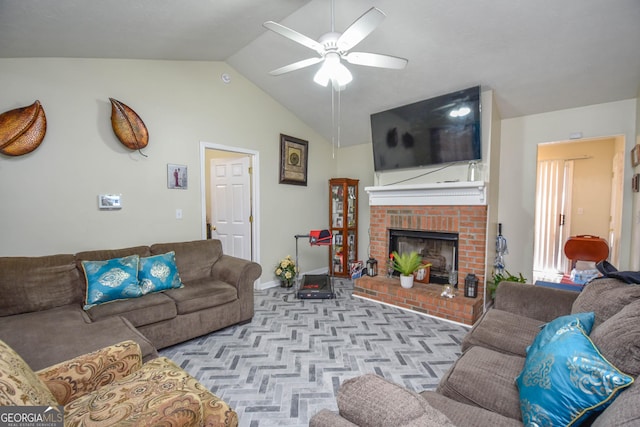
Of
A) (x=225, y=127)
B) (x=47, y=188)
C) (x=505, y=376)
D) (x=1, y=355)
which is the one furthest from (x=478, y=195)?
(x=47, y=188)

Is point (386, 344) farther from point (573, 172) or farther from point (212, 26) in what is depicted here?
point (573, 172)

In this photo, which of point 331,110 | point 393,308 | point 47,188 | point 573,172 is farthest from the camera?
point 573,172

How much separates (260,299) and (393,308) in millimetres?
1708

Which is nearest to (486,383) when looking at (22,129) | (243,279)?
(243,279)

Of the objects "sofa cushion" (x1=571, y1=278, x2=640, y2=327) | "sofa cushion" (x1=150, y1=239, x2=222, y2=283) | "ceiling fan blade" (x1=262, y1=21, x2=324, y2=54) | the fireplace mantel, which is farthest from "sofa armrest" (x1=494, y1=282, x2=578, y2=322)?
"sofa cushion" (x1=150, y1=239, x2=222, y2=283)

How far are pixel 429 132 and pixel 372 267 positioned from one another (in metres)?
1.93

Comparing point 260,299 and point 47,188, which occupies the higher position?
point 47,188

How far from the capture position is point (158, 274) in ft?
8.53

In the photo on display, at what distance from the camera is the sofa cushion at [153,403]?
2.97ft

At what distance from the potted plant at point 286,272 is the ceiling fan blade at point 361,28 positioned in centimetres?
296

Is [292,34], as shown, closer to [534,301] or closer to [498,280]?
[534,301]

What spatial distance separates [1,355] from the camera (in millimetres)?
875

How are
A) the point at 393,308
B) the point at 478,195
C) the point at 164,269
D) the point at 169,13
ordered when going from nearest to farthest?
the point at 169,13 → the point at 164,269 → the point at 478,195 → the point at 393,308

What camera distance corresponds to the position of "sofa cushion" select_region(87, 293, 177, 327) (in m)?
2.17
